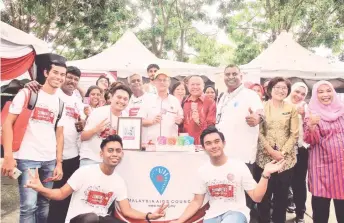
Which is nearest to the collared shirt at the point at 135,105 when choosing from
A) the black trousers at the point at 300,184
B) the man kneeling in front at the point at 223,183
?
the man kneeling in front at the point at 223,183

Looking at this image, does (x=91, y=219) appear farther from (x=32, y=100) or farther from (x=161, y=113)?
(x=161, y=113)

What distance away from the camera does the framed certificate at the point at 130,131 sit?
144 inches

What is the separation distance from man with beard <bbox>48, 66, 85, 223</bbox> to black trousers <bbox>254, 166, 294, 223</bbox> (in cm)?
207

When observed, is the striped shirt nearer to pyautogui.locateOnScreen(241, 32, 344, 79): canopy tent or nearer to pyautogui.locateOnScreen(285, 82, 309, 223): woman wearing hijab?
pyautogui.locateOnScreen(285, 82, 309, 223): woman wearing hijab

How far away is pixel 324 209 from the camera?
3641mm

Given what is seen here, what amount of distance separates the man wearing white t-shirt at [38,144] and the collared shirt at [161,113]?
102 centimetres

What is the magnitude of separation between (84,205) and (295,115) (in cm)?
239

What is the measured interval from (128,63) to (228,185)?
777 centimetres

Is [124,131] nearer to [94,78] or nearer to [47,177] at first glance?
[47,177]

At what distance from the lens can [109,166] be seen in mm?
3271

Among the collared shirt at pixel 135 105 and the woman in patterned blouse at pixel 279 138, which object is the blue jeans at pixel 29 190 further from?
the woman in patterned blouse at pixel 279 138

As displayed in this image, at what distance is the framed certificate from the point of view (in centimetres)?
365

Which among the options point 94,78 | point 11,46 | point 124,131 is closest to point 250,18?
point 94,78

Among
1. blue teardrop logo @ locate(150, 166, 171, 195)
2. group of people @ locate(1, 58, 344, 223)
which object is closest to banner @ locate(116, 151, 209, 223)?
blue teardrop logo @ locate(150, 166, 171, 195)
